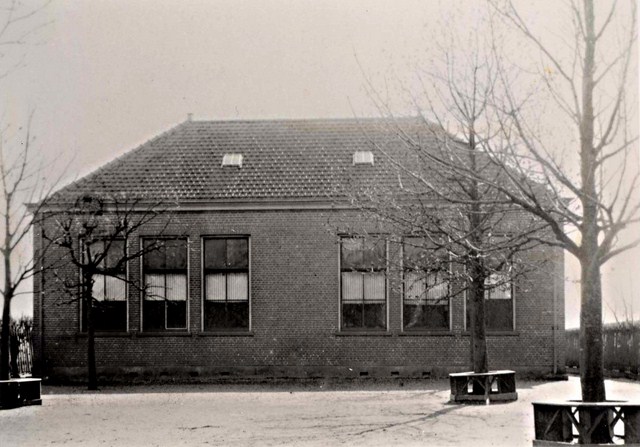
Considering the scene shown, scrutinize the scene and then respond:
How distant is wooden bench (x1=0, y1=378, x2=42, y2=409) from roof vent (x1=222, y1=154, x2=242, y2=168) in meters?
9.90

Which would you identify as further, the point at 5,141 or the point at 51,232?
the point at 51,232

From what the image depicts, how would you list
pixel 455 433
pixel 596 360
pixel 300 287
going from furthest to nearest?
pixel 300 287, pixel 455 433, pixel 596 360

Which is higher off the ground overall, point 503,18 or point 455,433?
point 503,18

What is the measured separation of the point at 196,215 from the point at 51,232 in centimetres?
403

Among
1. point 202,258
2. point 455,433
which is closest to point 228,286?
point 202,258

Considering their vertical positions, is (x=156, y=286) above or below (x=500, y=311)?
above

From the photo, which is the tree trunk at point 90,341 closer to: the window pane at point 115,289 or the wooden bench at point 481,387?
the window pane at point 115,289

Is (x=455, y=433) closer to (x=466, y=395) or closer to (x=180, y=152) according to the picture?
(x=466, y=395)

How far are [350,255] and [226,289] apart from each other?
3.55m

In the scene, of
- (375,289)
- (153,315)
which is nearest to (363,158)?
(375,289)

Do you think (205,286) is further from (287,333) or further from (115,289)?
(287,333)

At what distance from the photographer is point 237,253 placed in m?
25.4

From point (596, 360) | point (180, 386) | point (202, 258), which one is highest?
point (202, 258)

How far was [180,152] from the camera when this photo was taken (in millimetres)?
27016
